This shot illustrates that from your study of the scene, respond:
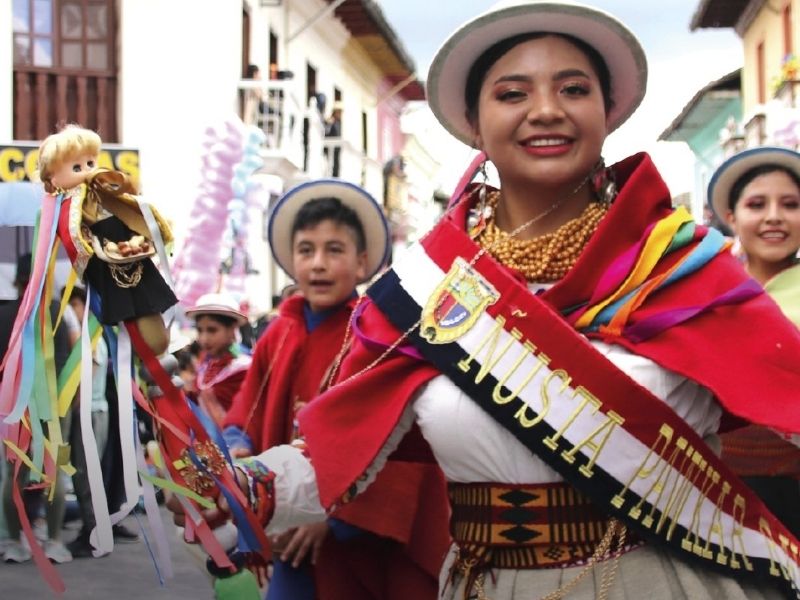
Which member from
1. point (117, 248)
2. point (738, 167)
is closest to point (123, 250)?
point (117, 248)

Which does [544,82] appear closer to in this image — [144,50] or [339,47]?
[144,50]

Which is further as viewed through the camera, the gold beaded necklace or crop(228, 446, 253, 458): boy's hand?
crop(228, 446, 253, 458): boy's hand

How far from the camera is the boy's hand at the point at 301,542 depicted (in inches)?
160

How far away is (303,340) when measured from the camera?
495 cm

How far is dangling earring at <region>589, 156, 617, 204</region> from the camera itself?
9.40 feet

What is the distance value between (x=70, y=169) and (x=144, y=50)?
49.7ft

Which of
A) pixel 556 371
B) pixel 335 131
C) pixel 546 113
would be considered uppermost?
pixel 335 131

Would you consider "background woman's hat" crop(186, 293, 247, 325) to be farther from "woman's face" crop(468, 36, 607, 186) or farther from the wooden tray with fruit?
"woman's face" crop(468, 36, 607, 186)

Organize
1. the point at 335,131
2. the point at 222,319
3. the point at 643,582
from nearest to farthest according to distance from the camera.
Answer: the point at 643,582 → the point at 222,319 → the point at 335,131

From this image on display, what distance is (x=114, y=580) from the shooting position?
7527 millimetres

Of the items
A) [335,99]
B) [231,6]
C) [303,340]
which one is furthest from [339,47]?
[303,340]

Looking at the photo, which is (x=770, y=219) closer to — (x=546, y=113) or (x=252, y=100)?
(x=546, y=113)

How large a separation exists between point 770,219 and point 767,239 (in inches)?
3.0

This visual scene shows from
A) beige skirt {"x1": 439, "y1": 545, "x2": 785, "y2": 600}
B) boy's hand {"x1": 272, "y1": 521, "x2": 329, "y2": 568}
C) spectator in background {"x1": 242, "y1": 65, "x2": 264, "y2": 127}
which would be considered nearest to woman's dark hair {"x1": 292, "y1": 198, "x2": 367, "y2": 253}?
boy's hand {"x1": 272, "y1": 521, "x2": 329, "y2": 568}
